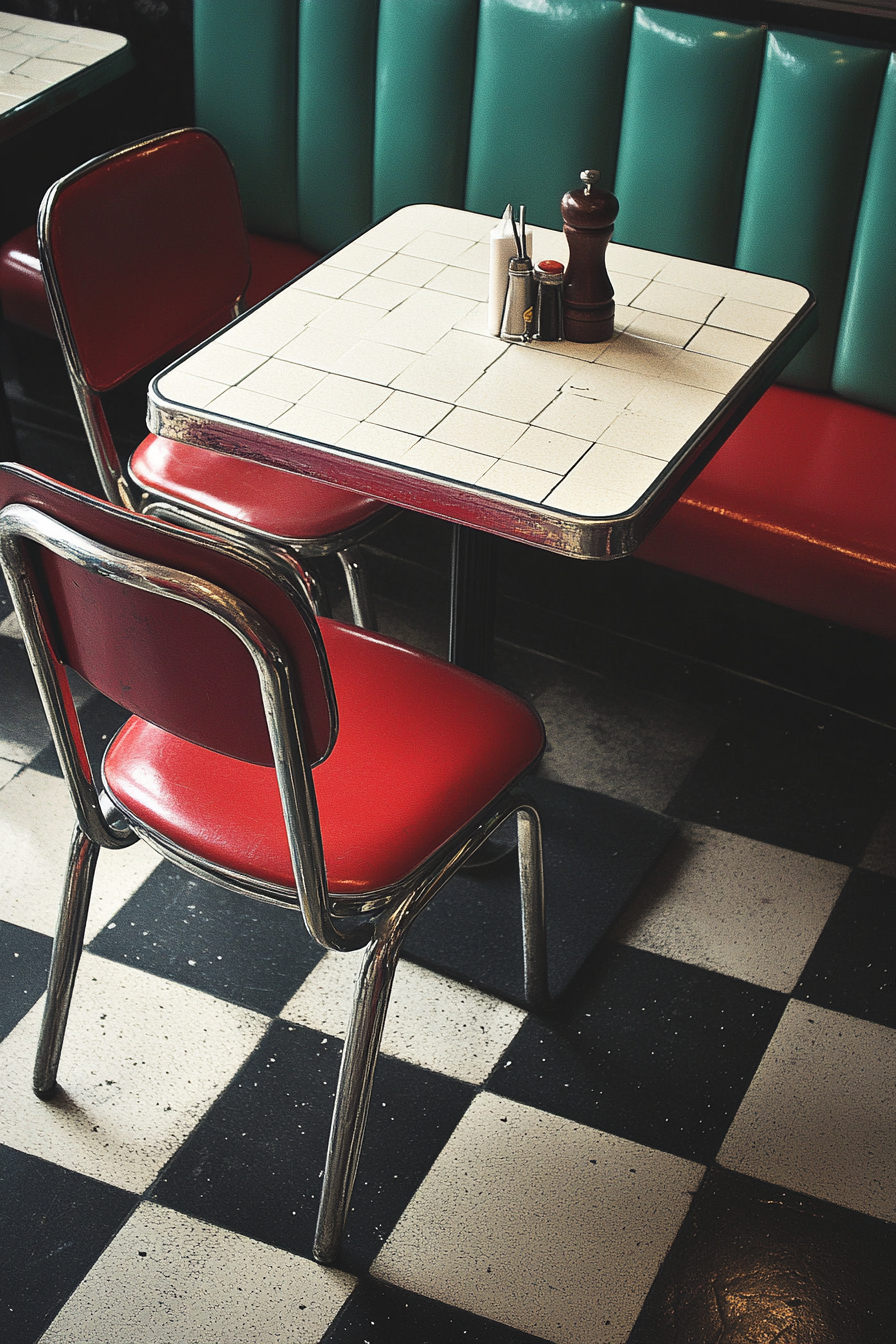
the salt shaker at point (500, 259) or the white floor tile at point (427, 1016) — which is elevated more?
the salt shaker at point (500, 259)

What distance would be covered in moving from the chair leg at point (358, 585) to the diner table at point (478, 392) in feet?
0.77

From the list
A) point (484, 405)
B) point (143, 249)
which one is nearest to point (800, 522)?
point (484, 405)

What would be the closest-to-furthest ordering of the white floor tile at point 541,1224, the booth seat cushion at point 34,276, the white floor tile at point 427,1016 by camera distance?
the white floor tile at point 541,1224 → the white floor tile at point 427,1016 → the booth seat cushion at point 34,276

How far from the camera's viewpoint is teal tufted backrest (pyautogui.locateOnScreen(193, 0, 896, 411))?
2.12m

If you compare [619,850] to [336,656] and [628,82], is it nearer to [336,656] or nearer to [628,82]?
[336,656]

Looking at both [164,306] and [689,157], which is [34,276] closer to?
[164,306]

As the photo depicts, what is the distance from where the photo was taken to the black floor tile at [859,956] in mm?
1787

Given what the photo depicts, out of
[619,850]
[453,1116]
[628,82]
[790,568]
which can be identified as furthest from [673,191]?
[453,1116]

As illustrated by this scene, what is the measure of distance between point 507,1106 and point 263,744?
72cm

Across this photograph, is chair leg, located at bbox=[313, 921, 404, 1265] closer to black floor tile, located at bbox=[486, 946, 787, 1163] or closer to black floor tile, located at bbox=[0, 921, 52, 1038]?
black floor tile, located at bbox=[486, 946, 787, 1163]

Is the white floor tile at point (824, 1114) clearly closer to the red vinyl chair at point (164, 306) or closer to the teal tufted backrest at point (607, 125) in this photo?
the red vinyl chair at point (164, 306)

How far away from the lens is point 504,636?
8.10 ft

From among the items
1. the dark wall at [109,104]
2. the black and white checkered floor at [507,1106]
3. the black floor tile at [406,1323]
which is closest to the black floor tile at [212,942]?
the black and white checkered floor at [507,1106]

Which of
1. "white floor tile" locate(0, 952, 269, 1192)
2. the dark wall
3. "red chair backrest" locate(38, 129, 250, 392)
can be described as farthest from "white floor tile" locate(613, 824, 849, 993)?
the dark wall
